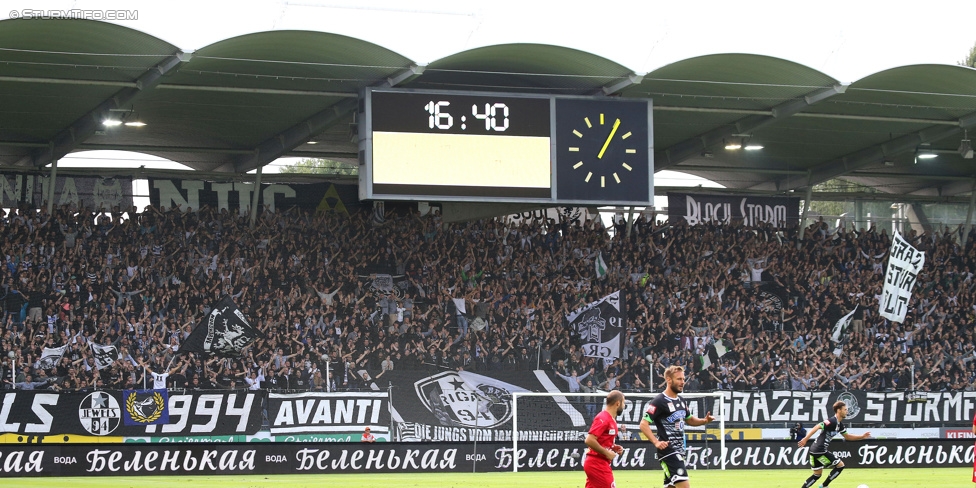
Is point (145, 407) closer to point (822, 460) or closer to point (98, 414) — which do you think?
point (98, 414)

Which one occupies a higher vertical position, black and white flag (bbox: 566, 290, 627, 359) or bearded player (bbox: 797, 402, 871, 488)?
black and white flag (bbox: 566, 290, 627, 359)

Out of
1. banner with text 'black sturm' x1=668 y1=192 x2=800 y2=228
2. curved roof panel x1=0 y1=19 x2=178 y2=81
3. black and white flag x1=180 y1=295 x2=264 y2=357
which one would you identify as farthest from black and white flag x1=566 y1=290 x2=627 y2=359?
curved roof panel x1=0 y1=19 x2=178 y2=81

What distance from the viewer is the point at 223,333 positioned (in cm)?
2869

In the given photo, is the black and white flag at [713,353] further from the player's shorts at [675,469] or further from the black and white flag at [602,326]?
the player's shorts at [675,469]

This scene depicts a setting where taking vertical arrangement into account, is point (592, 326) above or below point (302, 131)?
below

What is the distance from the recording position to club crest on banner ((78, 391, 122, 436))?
23.5 meters

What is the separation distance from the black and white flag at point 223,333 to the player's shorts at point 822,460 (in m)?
14.9

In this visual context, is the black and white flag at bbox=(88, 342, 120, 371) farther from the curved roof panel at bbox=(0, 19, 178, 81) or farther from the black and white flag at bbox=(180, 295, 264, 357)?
the curved roof panel at bbox=(0, 19, 178, 81)

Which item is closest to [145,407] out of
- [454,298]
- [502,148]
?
[502,148]

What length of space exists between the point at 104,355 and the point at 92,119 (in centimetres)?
580

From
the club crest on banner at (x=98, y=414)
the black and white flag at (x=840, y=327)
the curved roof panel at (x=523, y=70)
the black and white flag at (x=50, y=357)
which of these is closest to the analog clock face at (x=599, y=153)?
the curved roof panel at (x=523, y=70)

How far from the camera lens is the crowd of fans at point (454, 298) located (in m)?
28.1

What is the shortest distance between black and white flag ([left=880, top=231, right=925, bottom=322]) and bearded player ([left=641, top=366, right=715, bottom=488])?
23195 millimetres

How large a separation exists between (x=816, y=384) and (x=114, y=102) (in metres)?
19.3
